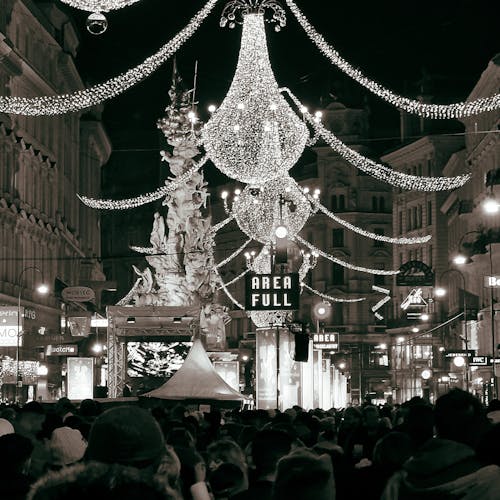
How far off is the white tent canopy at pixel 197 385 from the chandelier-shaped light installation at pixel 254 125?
4504 mm

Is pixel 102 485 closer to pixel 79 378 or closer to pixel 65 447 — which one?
pixel 65 447

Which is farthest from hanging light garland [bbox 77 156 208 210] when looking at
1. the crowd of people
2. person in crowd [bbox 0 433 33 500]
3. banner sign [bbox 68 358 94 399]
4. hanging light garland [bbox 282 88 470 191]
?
person in crowd [bbox 0 433 33 500]

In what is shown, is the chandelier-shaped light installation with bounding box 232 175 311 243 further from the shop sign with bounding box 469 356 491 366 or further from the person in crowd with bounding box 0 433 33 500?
the person in crowd with bounding box 0 433 33 500

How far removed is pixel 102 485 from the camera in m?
4.18

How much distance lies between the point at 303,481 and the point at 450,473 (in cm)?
58

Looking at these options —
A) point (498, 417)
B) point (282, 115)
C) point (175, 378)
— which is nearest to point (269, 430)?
point (498, 417)

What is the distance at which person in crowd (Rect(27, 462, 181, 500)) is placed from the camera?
164 inches

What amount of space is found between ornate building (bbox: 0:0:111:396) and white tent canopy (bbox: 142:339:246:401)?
85.1 ft

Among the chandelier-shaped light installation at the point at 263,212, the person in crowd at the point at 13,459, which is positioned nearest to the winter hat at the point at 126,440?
the person in crowd at the point at 13,459

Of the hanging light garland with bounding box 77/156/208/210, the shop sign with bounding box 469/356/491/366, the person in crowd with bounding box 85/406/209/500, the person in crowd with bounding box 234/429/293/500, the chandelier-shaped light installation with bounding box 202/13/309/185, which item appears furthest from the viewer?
the shop sign with bounding box 469/356/491/366

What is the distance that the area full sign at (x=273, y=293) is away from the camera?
33.1m

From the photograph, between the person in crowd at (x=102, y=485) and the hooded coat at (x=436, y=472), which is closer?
the person in crowd at (x=102, y=485)

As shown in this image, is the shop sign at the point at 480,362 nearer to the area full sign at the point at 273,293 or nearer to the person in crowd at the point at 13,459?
the area full sign at the point at 273,293

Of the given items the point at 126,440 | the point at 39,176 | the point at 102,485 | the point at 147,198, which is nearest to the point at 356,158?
the point at 39,176
